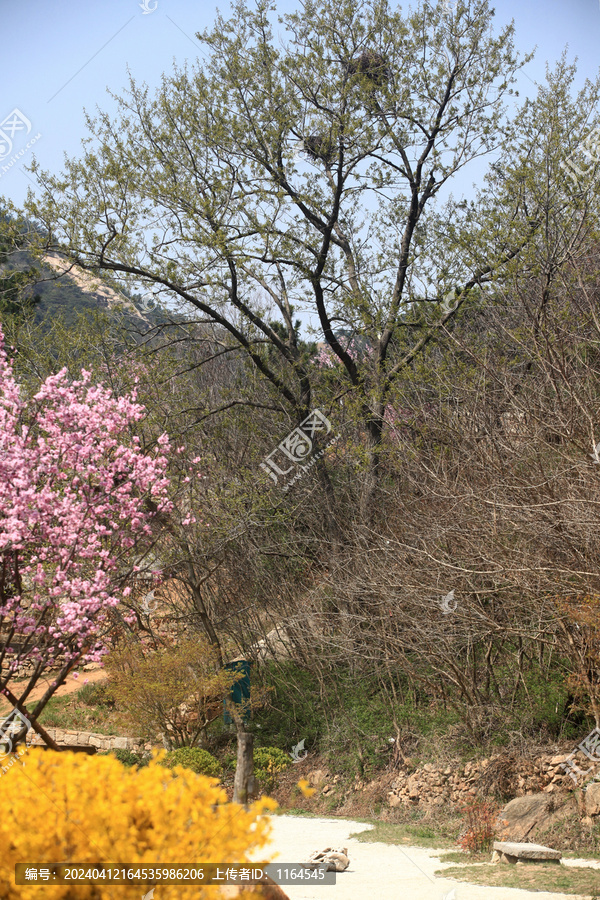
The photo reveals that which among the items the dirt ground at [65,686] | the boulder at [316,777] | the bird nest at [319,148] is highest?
the bird nest at [319,148]

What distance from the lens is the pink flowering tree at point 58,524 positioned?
4961 mm

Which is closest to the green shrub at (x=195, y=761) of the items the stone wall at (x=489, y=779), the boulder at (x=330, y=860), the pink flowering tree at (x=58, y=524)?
the stone wall at (x=489, y=779)

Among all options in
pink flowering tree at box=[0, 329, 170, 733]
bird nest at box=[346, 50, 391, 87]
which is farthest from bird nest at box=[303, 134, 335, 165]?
pink flowering tree at box=[0, 329, 170, 733]

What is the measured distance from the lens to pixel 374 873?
16.9 ft

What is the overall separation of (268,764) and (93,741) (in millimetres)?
3737

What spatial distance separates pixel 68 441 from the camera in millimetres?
5715

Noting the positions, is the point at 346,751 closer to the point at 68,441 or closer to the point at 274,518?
the point at 274,518

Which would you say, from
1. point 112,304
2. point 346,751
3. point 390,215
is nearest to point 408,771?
point 346,751

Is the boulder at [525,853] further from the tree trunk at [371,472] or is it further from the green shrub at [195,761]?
the tree trunk at [371,472]

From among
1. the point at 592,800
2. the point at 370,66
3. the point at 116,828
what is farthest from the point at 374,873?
the point at 370,66

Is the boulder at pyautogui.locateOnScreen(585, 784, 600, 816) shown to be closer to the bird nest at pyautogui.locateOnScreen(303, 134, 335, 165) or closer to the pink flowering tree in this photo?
the pink flowering tree

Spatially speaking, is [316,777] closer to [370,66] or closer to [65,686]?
[65,686]

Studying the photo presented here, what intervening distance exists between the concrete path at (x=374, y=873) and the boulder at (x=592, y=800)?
1340 millimetres

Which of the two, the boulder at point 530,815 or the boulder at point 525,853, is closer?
the boulder at point 525,853
